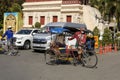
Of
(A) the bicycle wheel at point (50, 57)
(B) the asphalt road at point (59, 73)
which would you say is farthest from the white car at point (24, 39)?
(B) the asphalt road at point (59, 73)

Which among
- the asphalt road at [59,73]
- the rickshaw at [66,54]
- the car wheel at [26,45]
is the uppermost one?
the rickshaw at [66,54]

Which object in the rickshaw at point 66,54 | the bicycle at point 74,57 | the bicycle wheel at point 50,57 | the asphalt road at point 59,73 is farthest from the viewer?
the bicycle wheel at point 50,57

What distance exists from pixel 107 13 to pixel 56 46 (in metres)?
16.7

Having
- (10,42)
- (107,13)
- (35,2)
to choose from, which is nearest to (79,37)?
(10,42)

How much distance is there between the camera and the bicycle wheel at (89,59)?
1519 centimetres

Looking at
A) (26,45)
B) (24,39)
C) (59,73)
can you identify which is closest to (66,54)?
(59,73)

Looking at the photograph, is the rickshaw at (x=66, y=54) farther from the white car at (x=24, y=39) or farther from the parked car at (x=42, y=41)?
the white car at (x=24, y=39)

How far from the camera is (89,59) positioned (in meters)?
15.3

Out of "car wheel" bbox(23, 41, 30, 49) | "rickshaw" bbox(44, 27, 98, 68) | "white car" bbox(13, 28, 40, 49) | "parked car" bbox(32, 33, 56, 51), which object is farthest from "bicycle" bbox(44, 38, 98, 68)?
"car wheel" bbox(23, 41, 30, 49)

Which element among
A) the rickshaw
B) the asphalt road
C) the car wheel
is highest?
the rickshaw

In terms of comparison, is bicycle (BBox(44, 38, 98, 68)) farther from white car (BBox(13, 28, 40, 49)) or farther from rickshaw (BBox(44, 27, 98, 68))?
white car (BBox(13, 28, 40, 49))

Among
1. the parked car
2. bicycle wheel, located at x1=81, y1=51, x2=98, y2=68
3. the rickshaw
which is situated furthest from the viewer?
the parked car

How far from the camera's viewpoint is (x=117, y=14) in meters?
30.5

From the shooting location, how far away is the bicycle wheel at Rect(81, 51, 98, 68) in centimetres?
1519
